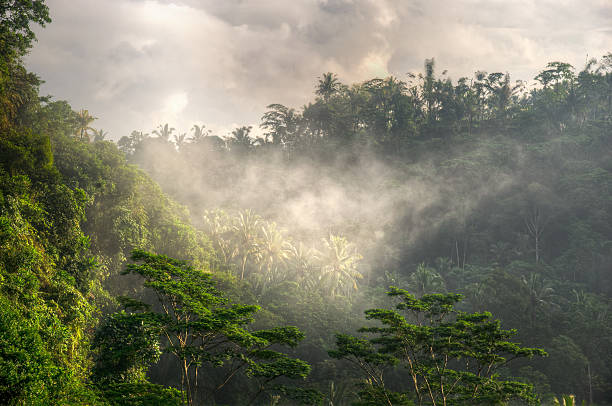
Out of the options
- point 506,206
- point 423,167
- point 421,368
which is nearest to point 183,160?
point 423,167

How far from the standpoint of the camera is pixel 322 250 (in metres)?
66.0

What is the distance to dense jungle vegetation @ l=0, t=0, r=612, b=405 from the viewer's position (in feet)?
55.0

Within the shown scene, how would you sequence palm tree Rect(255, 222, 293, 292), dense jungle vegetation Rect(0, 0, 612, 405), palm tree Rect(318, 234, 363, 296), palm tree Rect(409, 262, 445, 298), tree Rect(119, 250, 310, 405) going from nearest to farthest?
tree Rect(119, 250, 310, 405) → dense jungle vegetation Rect(0, 0, 612, 405) → palm tree Rect(409, 262, 445, 298) → palm tree Rect(318, 234, 363, 296) → palm tree Rect(255, 222, 293, 292)

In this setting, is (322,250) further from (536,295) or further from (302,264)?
(536,295)

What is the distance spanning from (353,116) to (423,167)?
19.1m

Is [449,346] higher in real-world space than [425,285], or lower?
higher

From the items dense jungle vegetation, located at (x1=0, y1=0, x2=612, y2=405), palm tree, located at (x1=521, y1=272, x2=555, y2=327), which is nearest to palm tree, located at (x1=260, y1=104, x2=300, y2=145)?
dense jungle vegetation, located at (x1=0, y1=0, x2=612, y2=405)

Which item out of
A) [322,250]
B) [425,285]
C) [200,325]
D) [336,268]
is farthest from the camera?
[322,250]

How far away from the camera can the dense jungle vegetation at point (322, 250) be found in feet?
55.0

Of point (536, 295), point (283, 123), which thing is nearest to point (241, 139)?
point (283, 123)

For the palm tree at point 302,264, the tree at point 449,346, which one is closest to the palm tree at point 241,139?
the palm tree at point 302,264

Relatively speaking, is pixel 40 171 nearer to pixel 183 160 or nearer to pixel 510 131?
pixel 183 160

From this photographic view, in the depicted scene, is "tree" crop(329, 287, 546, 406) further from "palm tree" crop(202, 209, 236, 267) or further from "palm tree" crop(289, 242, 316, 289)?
"palm tree" crop(289, 242, 316, 289)

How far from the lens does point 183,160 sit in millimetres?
72812
